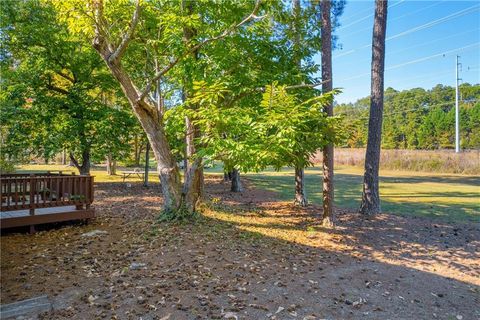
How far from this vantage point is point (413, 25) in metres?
30.0

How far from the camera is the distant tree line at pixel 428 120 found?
49000 millimetres

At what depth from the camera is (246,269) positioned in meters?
4.65

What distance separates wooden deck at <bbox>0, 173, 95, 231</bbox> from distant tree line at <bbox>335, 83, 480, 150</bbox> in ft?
145

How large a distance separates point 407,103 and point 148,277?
6484 cm

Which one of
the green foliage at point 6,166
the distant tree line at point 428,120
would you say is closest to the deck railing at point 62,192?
the green foliage at point 6,166

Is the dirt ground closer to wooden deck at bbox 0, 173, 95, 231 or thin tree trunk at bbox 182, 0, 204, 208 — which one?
wooden deck at bbox 0, 173, 95, 231

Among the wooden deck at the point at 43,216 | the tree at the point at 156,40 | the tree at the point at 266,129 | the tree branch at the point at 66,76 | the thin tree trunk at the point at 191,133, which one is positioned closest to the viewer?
the tree at the point at 266,129

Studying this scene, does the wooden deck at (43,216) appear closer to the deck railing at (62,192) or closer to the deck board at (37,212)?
the deck board at (37,212)

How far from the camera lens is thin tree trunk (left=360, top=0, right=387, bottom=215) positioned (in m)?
8.16

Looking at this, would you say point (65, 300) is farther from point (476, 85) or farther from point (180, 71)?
point (476, 85)

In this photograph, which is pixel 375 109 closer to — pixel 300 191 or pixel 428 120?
pixel 300 191

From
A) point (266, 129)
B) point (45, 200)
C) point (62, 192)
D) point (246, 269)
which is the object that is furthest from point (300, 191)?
point (45, 200)

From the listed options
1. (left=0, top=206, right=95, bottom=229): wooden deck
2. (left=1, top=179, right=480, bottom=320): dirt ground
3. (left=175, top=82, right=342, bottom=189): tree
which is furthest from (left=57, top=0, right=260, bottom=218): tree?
(left=0, top=206, right=95, bottom=229): wooden deck

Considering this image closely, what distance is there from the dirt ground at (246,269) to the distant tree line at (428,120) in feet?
139
